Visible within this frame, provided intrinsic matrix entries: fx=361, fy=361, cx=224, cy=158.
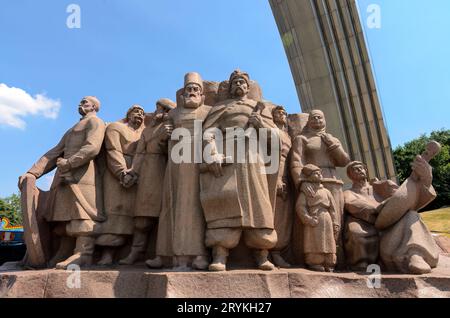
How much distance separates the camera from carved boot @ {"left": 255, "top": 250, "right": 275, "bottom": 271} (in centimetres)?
422

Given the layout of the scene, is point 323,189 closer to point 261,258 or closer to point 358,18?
point 261,258

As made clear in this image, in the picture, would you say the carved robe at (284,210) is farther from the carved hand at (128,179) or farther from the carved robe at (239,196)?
the carved hand at (128,179)

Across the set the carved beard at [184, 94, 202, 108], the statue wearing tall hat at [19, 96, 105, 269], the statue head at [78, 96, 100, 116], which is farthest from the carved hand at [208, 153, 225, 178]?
the statue head at [78, 96, 100, 116]

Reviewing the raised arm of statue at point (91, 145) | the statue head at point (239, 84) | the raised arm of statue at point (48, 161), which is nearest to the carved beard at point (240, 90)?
the statue head at point (239, 84)

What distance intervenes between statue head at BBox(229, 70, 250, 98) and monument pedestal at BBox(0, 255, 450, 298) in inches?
93.8

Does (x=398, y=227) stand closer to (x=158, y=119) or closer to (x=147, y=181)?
(x=147, y=181)

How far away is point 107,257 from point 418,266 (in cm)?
395

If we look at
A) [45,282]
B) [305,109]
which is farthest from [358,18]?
[45,282]

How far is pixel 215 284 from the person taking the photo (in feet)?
12.5

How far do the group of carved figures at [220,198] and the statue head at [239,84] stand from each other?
14 mm

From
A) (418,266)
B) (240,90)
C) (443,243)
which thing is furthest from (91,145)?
(443,243)

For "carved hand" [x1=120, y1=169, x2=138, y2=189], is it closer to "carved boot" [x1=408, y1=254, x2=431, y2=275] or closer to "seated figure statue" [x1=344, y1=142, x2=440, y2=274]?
"seated figure statue" [x1=344, y1=142, x2=440, y2=274]

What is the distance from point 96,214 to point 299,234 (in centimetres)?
280

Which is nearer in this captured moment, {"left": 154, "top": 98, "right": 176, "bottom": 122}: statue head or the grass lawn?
{"left": 154, "top": 98, "right": 176, "bottom": 122}: statue head
